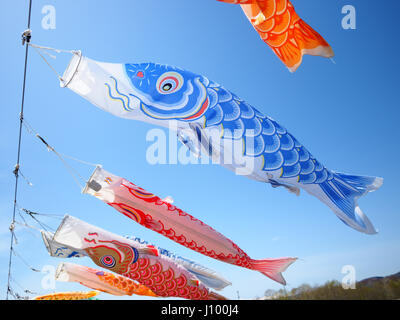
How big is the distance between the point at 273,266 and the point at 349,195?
146cm

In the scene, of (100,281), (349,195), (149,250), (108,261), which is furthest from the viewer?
(100,281)

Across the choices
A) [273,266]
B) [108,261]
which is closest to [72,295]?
[108,261]

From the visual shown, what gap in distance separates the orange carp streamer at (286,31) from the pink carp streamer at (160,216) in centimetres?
232

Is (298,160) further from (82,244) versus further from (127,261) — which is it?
(82,244)

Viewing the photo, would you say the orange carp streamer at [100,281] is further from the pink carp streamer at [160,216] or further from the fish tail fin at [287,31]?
the fish tail fin at [287,31]

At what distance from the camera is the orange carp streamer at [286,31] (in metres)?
3.44

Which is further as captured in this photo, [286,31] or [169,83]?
[169,83]

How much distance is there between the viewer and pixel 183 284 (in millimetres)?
4980

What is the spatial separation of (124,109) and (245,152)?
1.51 m

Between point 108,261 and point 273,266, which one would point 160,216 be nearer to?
point 108,261

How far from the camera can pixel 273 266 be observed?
458 cm

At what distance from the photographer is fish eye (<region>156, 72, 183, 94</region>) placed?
384 cm

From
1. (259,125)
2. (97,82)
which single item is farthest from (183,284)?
(97,82)

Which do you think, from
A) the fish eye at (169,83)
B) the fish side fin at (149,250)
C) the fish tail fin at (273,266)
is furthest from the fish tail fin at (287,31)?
the fish side fin at (149,250)
